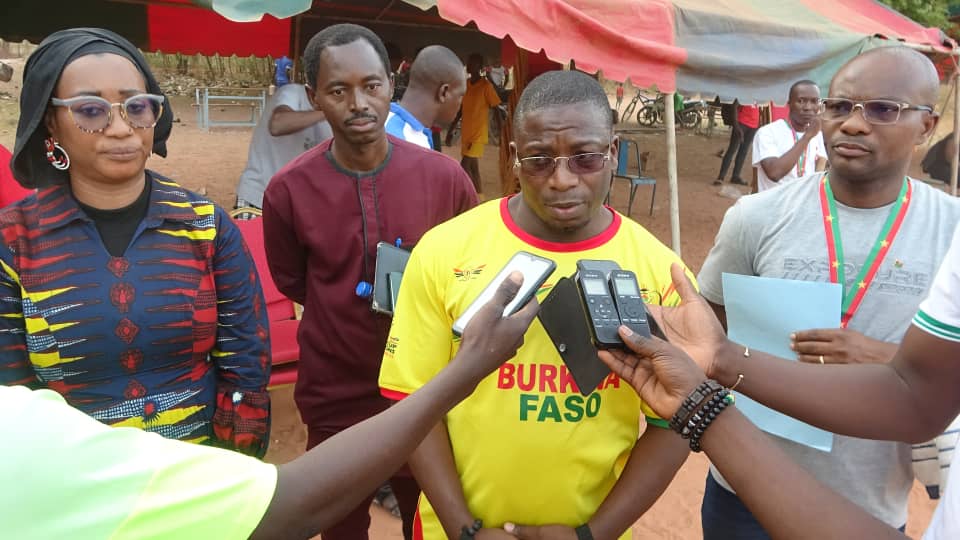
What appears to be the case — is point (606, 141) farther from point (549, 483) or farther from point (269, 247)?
point (269, 247)

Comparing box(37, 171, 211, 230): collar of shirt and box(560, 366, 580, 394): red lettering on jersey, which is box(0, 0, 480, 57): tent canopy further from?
box(560, 366, 580, 394): red lettering on jersey

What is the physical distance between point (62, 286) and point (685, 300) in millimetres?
1573

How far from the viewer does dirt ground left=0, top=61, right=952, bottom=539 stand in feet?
11.7

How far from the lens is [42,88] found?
165cm

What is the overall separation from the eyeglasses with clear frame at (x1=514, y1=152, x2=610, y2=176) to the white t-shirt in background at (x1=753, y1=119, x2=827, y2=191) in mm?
3999

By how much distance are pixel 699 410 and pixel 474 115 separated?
883 cm

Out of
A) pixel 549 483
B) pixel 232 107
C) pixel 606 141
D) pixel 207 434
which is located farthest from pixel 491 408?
pixel 232 107

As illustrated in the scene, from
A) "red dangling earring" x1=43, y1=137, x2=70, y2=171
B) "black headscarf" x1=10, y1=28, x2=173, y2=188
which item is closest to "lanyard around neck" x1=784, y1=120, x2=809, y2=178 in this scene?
"black headscarf" x1=10, y1=28, x2=173, y2=188

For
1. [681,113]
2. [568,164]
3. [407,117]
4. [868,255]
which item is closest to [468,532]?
[568,164]

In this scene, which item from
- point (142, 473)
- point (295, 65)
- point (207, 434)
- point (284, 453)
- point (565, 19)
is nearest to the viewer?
point (142, 473)

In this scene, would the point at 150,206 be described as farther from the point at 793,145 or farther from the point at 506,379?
the point at 793,145

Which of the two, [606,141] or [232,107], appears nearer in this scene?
[606,141]

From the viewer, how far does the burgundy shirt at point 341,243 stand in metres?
2.32

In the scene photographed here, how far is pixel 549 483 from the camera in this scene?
5.22ft
